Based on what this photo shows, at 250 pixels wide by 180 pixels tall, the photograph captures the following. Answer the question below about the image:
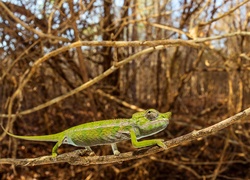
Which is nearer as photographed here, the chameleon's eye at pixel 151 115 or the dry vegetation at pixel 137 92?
the chameleon's eye at pixel 151 115

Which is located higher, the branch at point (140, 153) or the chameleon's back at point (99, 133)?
the chameleon's back at point (99, 133)

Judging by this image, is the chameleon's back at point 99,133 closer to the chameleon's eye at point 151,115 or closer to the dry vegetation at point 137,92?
the chameleon's eye at point 151,115

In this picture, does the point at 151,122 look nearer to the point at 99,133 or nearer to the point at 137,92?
the point at 99,133

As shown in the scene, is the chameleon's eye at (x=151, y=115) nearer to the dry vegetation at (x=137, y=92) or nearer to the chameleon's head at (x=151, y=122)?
the chameleon's head at (x=151, y=122)

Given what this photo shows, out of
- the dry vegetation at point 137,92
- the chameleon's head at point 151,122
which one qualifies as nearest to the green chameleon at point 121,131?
the chameleon's head at point 151,122

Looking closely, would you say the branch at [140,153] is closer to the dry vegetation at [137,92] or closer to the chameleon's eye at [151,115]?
the chameleon's eye at [151,115]

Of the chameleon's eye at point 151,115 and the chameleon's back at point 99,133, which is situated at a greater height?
the chameleon's eye at point 151,115

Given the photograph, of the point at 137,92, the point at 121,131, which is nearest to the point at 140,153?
the point at 121,131

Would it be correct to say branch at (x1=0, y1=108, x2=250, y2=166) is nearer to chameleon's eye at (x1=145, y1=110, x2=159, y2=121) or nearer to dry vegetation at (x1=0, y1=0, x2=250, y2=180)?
chameleon's eye at (x1=145, y1=110, x2=159, y2=121)

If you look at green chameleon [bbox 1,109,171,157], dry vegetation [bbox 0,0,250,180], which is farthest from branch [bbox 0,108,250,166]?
dry vegetation [bbox 0,0,250,180]
